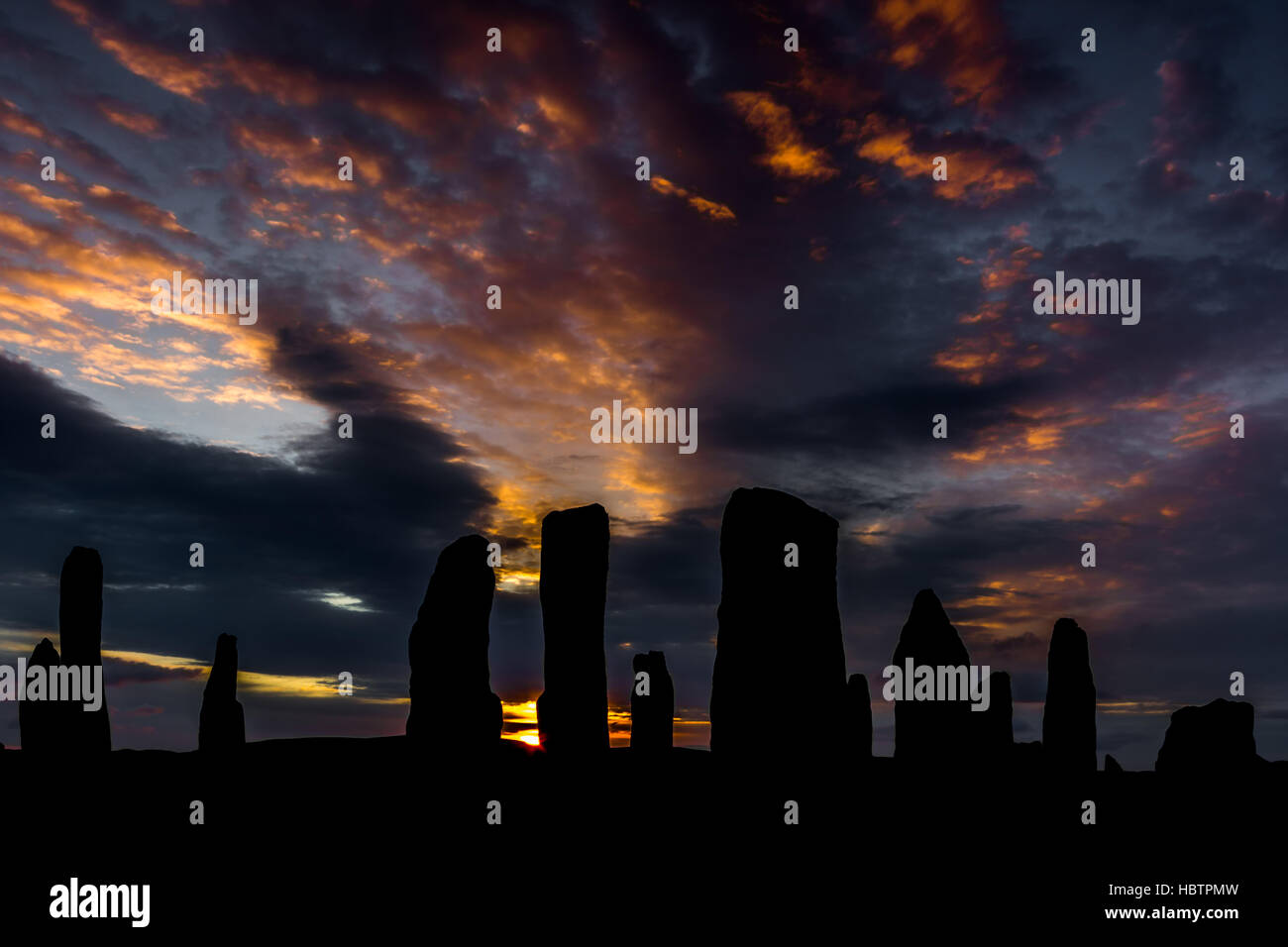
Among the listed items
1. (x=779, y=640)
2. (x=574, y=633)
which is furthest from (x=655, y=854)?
(x=574, y=633)

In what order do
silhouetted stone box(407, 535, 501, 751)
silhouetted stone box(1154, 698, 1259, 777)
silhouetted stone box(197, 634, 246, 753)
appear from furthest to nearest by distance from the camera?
silhouetted stone box(197, 634, 246, 753), silhouetted stone box(1154, 698, 1259, 777), silhouetted stone box(407, 535, 501, 751)

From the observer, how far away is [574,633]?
26766 mm

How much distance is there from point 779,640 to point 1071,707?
611 inches

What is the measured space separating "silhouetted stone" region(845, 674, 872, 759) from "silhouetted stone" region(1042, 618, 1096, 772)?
5.65 meters

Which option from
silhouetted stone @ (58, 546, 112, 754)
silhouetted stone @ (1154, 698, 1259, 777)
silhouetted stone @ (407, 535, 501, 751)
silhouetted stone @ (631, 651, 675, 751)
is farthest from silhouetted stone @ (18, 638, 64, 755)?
silhouetted stone @ (1154, 698, 1259, 777)

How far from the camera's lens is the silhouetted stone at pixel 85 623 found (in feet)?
106

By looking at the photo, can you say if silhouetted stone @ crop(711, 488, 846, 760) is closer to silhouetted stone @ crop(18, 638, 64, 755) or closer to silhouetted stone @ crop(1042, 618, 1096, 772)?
silhouetted stone @ crop(1042, 618, 1096, 772)

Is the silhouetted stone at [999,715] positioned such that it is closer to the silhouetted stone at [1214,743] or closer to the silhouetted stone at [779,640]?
the silhouetted stone at [1214,743]

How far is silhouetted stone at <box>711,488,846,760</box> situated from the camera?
68.2 ft

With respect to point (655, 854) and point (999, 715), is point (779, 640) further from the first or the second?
point (999, 715)

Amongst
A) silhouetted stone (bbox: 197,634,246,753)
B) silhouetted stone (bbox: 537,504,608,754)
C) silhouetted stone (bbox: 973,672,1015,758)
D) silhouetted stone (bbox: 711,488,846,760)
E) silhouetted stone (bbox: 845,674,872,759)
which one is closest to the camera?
silhouetted stone (bbox: 711,488,846,760)
